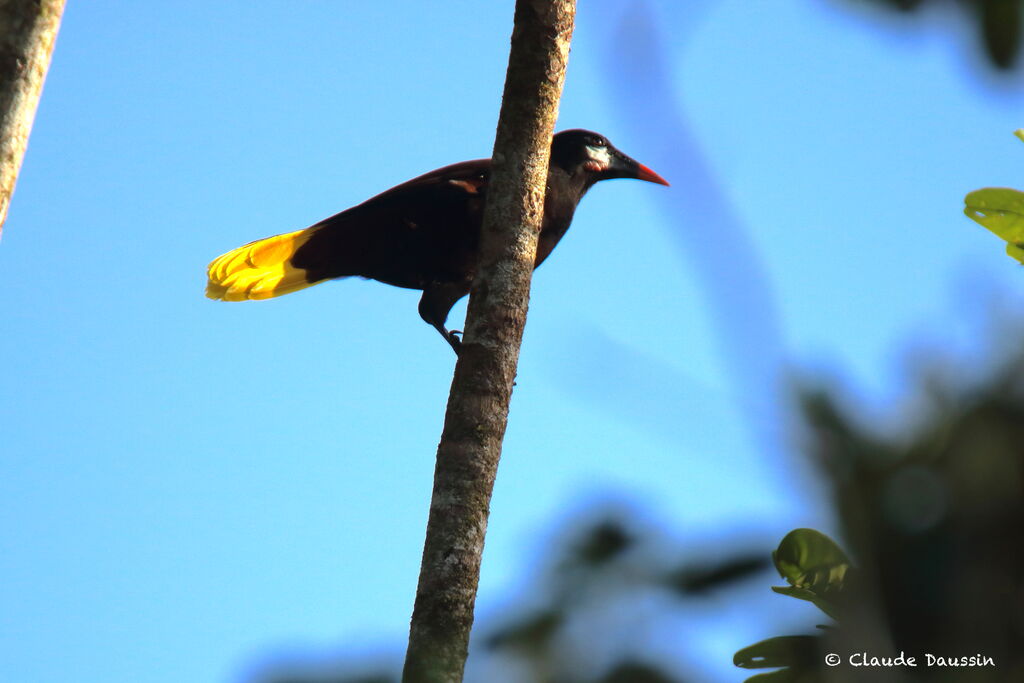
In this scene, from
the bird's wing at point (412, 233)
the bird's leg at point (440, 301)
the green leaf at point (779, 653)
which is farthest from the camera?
the bird's leg at point (440, 301)

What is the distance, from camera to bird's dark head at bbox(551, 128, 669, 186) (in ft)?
14.1

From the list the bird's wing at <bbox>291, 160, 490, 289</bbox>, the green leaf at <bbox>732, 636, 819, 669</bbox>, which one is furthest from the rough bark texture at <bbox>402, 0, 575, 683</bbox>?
the bird's wing at <bbox>291, 160, 490, 289</bbox>

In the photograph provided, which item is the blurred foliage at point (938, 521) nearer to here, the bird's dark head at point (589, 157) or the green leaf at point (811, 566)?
the green leaf at point (811, 566)

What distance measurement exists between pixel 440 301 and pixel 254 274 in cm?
98

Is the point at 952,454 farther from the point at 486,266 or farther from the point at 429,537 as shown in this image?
the point at 486,266

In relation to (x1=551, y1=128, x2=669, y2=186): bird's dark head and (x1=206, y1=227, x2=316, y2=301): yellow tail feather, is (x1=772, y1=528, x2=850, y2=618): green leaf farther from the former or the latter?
(x1=206, y1=227, x2=316, y2=301): yellow tail feather

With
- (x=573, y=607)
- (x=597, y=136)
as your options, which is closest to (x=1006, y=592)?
(x=573, y=607)

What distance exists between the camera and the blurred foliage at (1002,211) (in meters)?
2.17

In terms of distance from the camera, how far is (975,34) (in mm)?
1169

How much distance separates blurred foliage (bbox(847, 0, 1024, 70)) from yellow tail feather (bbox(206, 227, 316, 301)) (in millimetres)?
3519

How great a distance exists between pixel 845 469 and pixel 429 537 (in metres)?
1.47

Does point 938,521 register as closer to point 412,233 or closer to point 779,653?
point 779,653

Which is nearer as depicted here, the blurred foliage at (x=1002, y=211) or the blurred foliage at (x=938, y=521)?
the blurred foliage at (x=938, y=521)

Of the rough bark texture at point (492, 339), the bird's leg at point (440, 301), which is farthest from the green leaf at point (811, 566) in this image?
the bird's leg at point (440, 301)
